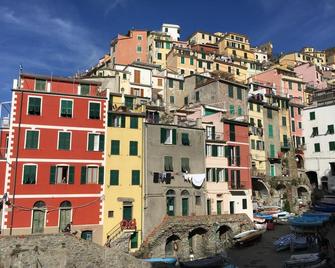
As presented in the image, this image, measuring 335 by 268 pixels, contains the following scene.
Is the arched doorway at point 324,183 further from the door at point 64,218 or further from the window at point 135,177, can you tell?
the door at point 64,218

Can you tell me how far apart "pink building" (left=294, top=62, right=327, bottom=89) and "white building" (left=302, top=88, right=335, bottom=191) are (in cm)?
1811

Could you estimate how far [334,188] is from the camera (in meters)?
59.3

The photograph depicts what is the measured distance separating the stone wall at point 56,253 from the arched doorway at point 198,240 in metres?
11.0

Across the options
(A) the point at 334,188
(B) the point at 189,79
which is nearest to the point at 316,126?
(A) the point at 334,188

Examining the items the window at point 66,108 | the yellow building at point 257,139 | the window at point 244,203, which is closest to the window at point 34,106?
the window at point 66,108

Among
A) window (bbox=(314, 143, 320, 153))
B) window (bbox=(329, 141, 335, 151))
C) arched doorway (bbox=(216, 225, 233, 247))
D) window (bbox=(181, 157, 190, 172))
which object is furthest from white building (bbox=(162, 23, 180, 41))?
arched doorway (bbox=(216, 225, 233, 247))

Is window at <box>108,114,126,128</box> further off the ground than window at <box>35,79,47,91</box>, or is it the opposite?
window at <box>35,79,47,91</box>

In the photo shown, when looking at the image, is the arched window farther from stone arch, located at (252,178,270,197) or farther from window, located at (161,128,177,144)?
stone arch, located at (252,178,270,197)

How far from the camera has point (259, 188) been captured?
5584 centimetres

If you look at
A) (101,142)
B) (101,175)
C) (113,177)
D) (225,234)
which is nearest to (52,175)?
(101,175)

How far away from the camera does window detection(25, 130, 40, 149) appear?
115ft

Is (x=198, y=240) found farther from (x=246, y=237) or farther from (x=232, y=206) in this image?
(x=232, y=206)

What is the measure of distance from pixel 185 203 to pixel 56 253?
55.5ft

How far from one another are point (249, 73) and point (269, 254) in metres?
63.9
